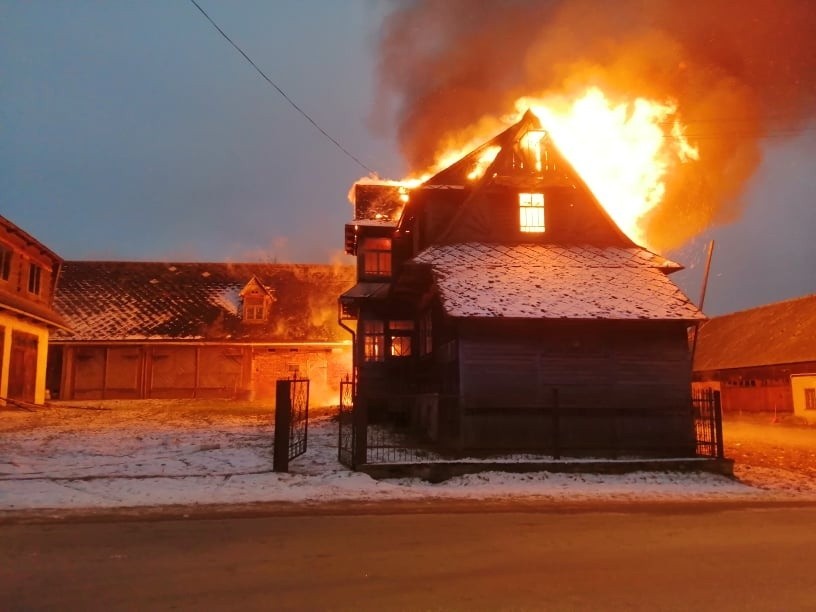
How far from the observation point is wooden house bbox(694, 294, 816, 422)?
33.2 m

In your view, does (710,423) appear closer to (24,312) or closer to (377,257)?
(377,257)

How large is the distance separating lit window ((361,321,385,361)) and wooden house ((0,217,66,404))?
1221 centimetres

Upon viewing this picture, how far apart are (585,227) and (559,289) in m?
4.05

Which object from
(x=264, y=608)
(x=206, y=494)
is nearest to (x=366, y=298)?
(x=206, y=494)

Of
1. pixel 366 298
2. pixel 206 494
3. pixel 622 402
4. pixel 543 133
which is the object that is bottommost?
pixel 206 494

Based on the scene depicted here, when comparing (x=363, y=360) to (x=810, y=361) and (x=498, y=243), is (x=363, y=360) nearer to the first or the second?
(x=498, y=243)

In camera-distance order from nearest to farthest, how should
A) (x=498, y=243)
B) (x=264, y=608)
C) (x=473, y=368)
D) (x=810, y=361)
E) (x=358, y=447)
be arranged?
(x=264, y=608) → (x=358, y=447) → (x=473, y=368) → (x=498, y=243) → (x=810, y=361)

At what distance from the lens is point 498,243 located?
19.3 metres

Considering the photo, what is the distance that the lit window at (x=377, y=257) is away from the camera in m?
24.3

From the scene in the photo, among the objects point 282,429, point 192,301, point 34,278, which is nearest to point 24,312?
point 34,278

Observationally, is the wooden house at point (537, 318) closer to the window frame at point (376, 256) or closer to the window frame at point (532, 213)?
the window frame at point (532, 213)

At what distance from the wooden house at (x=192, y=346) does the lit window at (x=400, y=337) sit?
27.7ft

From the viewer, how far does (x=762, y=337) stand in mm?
39094

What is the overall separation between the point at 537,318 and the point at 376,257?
10395 mm
